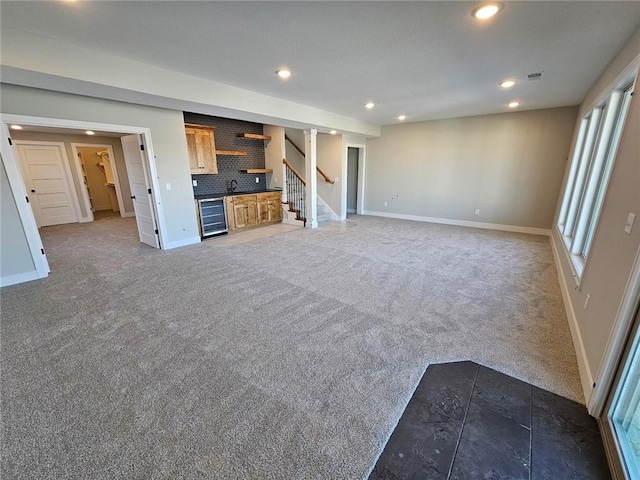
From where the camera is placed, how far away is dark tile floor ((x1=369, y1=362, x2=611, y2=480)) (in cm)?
140

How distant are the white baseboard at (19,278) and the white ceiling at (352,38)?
293cm

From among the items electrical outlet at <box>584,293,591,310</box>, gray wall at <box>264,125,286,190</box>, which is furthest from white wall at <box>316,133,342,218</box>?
electrical outlet at <box>584,293,591,310</box>

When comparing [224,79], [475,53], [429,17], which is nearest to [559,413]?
[429,17]

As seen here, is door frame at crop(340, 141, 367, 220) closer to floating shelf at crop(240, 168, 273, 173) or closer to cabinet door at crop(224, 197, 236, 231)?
floating shelf at crop(240, 168, 273, 173)

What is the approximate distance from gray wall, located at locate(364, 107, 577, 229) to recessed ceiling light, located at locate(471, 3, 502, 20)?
496 centimetres

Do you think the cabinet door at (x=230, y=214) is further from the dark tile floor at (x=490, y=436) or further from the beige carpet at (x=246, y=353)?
the dark tile floor at (x=490, y=436)

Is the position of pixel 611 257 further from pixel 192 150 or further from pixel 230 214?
pixel 192 150

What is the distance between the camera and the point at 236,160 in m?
6.82

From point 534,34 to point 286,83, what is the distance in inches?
114

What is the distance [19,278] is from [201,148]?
363 centimetres

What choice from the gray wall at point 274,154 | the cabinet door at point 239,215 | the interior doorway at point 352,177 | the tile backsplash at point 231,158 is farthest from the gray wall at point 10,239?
the interior doorway at point 352,177

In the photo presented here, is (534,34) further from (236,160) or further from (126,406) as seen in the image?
(236,160)

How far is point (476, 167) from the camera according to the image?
259 inches

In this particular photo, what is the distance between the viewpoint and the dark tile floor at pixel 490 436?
1.40m
